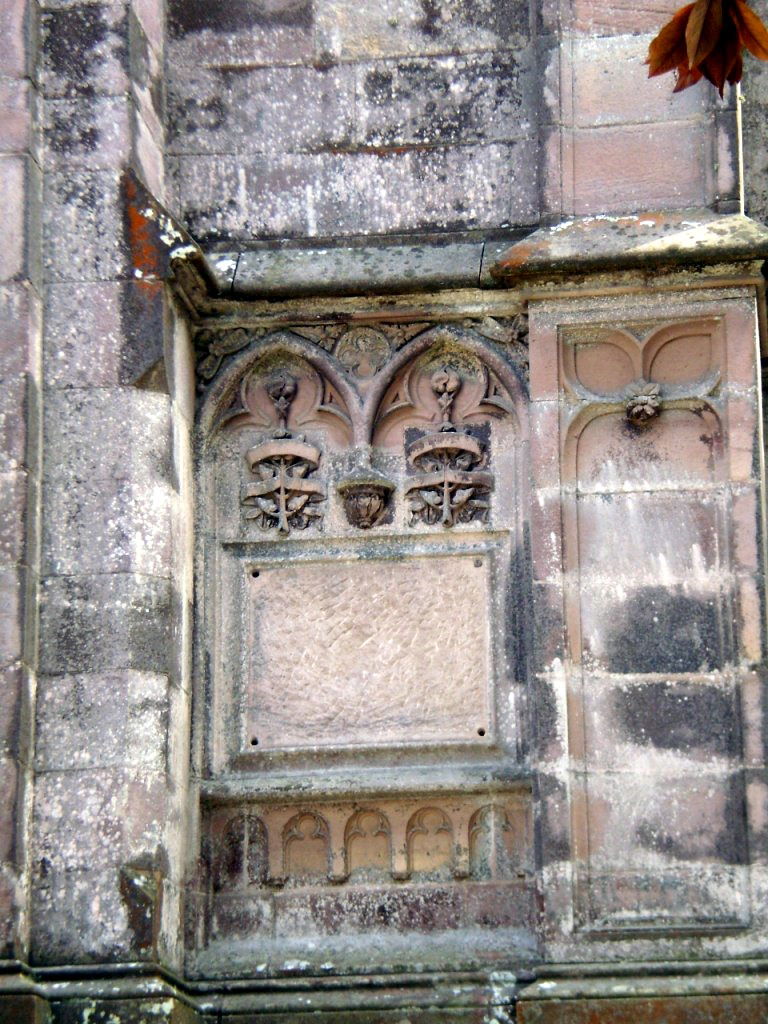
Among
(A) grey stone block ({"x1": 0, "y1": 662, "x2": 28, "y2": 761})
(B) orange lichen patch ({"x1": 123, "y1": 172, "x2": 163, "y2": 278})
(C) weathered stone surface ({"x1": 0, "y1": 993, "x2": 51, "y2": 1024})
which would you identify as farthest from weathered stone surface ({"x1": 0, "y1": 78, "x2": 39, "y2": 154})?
(C) weathered stone surface ({"x1": 0, "y1": 993, "x2": 51, "y2": 1024})

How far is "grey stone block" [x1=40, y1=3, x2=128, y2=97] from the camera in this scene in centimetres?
876

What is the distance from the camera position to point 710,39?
6.00 metres

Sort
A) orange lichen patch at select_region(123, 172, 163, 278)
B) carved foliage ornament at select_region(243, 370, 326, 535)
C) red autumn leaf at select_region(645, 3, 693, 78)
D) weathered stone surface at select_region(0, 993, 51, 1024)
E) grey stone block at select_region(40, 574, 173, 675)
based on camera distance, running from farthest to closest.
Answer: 1. carved foliage ornament at select_region(243, 370, 326, 535)
2. orange lichen patch at select_region(123, 172, 163, 278)
3. grey stone block at select_region(40, 574, 173, 675)
4. weathered stone surface at select_region(0, 993, 51, 1024)
5. red autumn leaf at select_region(645, 3, 693, 78)

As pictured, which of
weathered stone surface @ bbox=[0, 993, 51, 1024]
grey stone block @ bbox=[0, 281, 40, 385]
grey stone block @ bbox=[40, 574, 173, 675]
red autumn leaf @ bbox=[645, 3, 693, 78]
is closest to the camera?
red autumn leaf @ bbox=[645, 3, 693, 78]

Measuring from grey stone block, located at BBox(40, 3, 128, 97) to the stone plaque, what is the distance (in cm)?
196

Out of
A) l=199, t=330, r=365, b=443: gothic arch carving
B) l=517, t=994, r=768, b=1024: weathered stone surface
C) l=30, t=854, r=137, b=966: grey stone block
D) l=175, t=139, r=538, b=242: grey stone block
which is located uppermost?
l=175, t=139, r=538, b=242: grey stone block

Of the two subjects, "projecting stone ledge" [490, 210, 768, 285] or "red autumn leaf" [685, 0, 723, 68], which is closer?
"red autumn leaf" [685, 0, 723, 68]

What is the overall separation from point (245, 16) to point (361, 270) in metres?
1.19

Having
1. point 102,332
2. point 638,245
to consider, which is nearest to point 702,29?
point 638,245

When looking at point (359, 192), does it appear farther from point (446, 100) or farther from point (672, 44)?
point (672, 44)

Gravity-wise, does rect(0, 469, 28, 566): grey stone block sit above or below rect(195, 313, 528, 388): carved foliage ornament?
below

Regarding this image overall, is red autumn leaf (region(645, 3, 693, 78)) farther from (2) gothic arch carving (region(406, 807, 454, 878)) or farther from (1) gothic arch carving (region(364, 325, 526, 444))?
(2) gothic arch carving (region(406, 807, 454, 878))

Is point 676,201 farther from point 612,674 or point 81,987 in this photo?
point 81,987

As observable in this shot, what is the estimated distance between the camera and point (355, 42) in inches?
361
